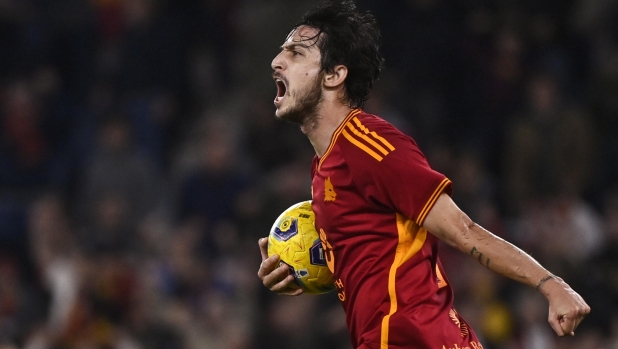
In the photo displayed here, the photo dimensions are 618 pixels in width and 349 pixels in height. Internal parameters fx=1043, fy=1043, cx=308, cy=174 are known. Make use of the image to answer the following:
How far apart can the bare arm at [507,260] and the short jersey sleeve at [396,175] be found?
1.9 inches

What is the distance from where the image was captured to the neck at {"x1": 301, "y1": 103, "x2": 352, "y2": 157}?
413 centimetres

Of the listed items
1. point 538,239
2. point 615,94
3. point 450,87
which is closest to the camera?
point 538,239

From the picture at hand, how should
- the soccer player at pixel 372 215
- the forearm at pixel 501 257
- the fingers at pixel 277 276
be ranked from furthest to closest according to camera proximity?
the fingers at pixel 277 276, the soccer player at pixel 372 215, the forearm at pixel 501 257

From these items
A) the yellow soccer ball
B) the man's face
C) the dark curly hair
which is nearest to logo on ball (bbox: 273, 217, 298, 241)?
the yellow soccer ball

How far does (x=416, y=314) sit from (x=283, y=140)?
20.8 feet

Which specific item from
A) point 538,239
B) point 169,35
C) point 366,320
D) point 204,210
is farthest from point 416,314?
point 169,35

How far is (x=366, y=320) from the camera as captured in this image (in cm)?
387

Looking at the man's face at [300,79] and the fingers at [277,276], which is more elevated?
the man's face at [300,79]

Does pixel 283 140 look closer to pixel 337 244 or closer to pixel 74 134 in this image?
pixel 74 134

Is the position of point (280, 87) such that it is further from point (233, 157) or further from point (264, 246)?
point (233, 157)

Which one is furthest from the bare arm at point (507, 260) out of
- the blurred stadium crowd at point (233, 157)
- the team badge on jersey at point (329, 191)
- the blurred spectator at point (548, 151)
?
the blurred spectator at point (548, 151)

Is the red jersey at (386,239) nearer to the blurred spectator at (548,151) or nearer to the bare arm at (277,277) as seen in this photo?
the bare arm at (277,277)

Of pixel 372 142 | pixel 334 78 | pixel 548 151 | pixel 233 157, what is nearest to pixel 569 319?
pixel 372 142

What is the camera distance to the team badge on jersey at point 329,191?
3969 millimetres
